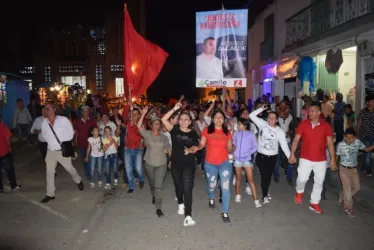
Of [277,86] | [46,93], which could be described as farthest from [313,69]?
[46,93]

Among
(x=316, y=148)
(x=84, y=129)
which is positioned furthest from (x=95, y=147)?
(x=316, y=148)

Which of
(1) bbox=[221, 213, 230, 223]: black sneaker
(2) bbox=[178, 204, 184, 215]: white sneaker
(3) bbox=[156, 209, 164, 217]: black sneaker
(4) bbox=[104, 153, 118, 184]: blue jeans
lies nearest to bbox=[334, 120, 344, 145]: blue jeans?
(4) bbox=[104, 153, 118, 184]: blue jeans

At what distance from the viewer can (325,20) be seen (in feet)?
46.0

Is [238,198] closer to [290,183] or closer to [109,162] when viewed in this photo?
[290,183]

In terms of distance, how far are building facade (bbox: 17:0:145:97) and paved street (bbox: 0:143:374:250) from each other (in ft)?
109

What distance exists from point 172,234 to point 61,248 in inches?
60.9

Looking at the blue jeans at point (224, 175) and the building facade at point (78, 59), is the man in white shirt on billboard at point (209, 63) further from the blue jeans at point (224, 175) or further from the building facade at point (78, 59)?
the building facade at point (78, 59)

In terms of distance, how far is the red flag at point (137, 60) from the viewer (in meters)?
7.80

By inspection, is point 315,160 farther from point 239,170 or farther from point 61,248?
point 61,248

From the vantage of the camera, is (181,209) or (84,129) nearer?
(181,209)

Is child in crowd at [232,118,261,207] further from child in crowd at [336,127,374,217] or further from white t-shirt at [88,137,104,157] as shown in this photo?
white t-shirt at [88,137,104,157]

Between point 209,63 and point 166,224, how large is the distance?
192 inches

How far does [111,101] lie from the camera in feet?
100

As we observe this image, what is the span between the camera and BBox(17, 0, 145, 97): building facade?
39.6m
